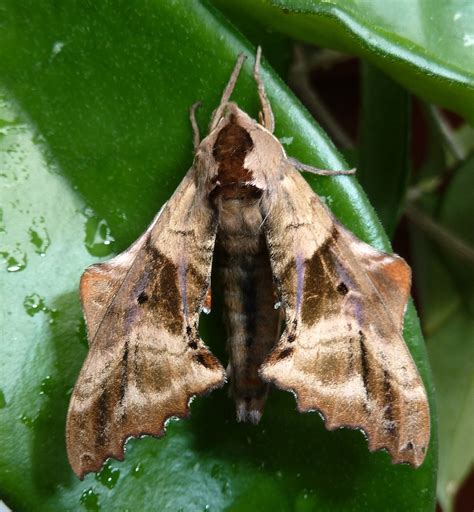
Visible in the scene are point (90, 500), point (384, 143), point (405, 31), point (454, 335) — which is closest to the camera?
point (405, 31)

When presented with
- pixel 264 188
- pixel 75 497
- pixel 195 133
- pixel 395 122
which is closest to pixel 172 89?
pixel 195 133

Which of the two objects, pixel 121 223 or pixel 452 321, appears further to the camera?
pixel 452 321

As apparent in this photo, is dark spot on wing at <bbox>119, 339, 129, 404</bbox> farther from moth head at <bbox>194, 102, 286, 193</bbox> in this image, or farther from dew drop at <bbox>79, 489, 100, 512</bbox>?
moth head at <bbox>194, 102, 286, 193</bbox>

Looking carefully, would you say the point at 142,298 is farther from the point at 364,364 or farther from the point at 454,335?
the point at 454,335

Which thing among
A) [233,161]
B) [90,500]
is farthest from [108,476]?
[233,161]

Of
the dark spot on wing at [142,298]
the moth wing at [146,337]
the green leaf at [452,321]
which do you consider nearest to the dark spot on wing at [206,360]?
the moth wing at [146,337]

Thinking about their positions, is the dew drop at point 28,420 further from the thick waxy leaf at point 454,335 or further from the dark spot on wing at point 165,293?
the thick waxy leaf at point 454,335

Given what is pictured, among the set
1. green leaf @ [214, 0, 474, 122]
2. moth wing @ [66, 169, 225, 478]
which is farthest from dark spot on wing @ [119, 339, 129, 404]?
green leaf @ [214, 0, 474, 122]
